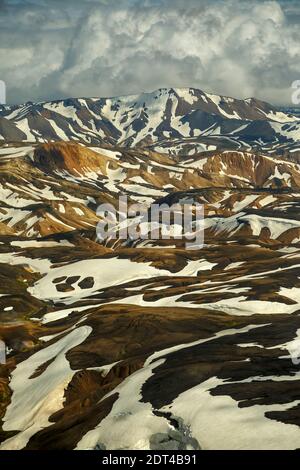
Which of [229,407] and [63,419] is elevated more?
[229,407]

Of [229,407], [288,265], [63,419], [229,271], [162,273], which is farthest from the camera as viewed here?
[162,273]

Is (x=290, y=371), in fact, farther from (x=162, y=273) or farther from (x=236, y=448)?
(x=162, y=273)

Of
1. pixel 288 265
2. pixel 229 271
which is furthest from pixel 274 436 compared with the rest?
pixel 229 271

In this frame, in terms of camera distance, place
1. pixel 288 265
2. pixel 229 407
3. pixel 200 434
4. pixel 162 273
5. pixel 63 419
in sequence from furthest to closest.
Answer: pixel 162 273, pixel 288 265, pixel 63 419, pixel 229 407, pixel 200 434

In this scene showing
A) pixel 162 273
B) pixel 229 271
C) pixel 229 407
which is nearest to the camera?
pixel 229 407

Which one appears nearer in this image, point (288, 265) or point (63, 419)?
point (63, 419)

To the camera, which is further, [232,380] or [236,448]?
[232,380]

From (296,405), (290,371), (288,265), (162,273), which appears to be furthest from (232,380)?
(162,273)

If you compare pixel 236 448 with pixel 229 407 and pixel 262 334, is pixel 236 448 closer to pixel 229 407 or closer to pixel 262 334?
pixel 229 407

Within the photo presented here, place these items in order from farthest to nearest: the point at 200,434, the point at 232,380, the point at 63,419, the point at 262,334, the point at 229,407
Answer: the point at 262,334 → the point at 63,419 → the point at 232,380 → the point at 229,407 → the point at 200,434
